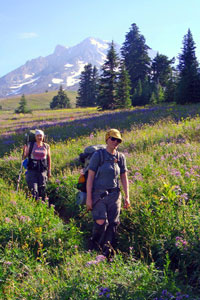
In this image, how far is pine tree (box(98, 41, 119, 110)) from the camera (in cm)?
3706

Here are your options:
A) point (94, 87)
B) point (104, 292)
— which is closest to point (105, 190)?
point (104, 292)

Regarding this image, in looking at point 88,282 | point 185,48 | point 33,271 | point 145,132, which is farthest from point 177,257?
point 185,48

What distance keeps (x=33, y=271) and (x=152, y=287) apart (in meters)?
1.81

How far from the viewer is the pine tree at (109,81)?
1459 inches

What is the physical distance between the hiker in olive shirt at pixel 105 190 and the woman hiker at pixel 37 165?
2.56m

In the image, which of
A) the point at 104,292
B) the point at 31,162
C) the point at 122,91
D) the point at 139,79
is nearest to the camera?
the point at 104,292

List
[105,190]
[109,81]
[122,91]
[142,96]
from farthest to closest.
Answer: [122,91], [109,81], [142,96], [105,190]

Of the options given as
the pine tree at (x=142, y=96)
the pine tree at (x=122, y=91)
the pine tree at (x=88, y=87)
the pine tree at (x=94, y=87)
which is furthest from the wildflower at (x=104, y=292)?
the pine tree at (x=88, y=87)

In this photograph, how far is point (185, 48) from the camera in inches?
1559

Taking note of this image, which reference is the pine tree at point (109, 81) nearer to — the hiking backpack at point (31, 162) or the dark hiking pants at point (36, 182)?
the hiking backpack at point (31, 162)

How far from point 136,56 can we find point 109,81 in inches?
637

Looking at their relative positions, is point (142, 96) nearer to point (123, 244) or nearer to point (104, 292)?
point (123, 244)

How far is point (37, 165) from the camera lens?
678 cm

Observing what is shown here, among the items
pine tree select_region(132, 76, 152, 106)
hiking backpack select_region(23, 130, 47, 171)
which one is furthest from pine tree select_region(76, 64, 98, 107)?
hiking backpack select_region(23, 130, 47, 171)
